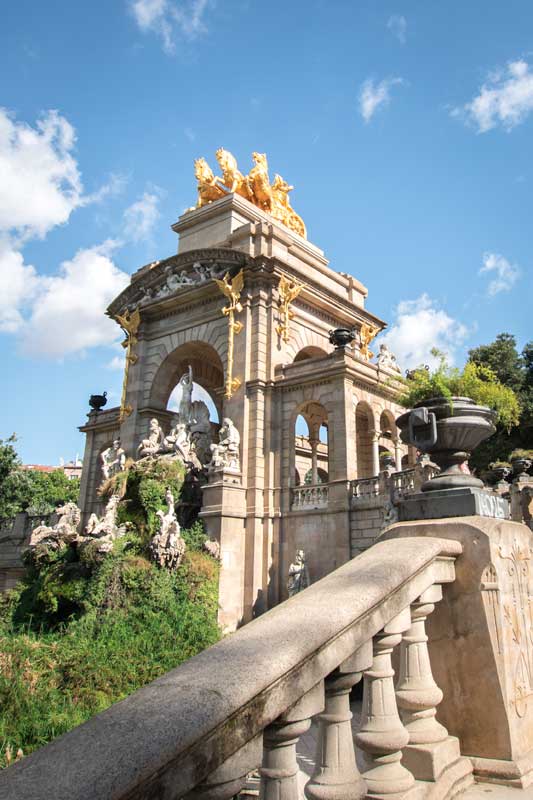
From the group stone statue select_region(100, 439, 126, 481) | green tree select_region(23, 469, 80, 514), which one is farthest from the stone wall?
green tree select_region(23, 469, 80, 514)

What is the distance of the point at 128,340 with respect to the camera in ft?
98.8

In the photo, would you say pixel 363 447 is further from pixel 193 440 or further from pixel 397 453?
pixel 193 440

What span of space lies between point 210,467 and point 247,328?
606 centimetres

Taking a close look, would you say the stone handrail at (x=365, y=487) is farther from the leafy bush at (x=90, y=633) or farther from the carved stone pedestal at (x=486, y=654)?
the carved stone pedestal at (x=486, y=654)

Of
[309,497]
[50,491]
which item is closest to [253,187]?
[309,497]

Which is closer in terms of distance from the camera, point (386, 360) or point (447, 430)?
point (447, 430)

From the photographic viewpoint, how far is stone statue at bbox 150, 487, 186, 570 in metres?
19.7

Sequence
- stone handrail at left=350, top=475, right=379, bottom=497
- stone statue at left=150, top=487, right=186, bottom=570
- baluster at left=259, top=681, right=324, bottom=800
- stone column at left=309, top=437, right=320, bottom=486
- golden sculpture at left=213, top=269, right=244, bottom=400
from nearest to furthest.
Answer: baluster at left=259, top=681, right=324, bottom=800 < stone statue at left=150, top=487, right=186, bottom=570 < stone handrail at left=350, top=475, right=379, bottom=497 < golden sculpture at left=213, top=269, right=244, bottom=400 < stone column at left=309, top=437, right=320, bottom=486

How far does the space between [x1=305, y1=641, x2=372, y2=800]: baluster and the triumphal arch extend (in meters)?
17.2

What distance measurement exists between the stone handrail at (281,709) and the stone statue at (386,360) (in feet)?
73.3

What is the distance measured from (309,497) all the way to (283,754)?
64.7 feet

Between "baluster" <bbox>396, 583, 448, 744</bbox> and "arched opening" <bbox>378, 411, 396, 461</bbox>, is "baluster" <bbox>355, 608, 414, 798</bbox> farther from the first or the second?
"arched opening" <bbox>378, 411, 396, 461</bbox>

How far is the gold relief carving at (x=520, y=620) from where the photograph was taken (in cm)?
433

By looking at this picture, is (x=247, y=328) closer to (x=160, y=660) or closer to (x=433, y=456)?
(x=160, y=660)
